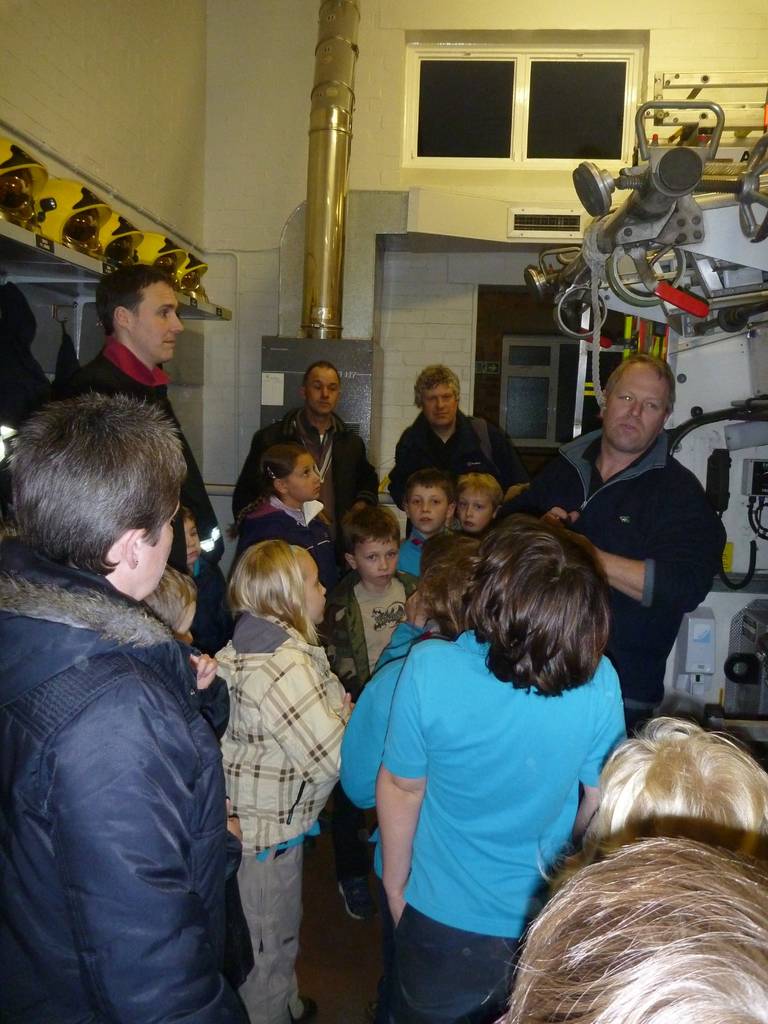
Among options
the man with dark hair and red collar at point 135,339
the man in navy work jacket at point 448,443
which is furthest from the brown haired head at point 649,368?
the man in navy work jacket at point 448,443

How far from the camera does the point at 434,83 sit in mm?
5453

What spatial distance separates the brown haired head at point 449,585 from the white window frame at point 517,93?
460 cm

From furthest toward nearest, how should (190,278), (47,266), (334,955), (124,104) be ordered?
(124,104) → (190,278) → (47,266) → (334,955)

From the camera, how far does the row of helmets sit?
Answer: 2.48m

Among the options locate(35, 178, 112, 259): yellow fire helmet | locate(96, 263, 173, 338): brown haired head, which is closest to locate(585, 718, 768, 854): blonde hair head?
locate(96, 263, 173, 338): brown haired head

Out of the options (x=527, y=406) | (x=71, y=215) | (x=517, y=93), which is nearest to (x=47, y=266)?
(x=71, y=215)

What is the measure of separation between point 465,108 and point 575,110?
802mm

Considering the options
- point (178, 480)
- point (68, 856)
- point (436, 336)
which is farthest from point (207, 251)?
point (68, 856)

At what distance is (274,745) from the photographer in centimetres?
186

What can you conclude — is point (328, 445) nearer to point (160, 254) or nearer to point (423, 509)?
point (423, 509)

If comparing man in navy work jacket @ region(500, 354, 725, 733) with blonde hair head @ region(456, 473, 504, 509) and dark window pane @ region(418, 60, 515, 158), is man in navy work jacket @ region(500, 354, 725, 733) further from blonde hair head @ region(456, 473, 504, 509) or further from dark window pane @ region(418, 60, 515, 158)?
dark window pane @ region(418, 60, 515, 158)

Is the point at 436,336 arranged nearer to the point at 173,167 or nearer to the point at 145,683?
the point at 173,167

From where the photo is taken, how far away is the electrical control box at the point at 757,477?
100.0 inches

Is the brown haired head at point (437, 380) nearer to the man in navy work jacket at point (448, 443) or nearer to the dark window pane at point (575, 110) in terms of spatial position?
the man in navy work jacket at point (448, 443)
